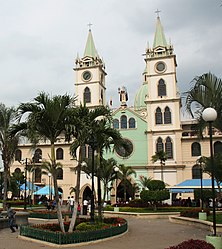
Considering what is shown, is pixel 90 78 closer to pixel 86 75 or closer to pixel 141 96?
pixel 86 75

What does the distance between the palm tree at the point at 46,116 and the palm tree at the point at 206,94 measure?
449 cm

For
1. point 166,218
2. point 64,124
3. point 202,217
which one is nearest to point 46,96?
point 64,124

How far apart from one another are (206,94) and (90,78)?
37.0 meters

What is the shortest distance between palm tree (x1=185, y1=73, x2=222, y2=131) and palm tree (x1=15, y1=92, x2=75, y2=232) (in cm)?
449

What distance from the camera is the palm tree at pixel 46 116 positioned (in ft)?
41.1

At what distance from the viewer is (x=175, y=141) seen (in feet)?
138

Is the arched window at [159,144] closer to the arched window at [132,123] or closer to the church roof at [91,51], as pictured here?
the arched window at [132,123]

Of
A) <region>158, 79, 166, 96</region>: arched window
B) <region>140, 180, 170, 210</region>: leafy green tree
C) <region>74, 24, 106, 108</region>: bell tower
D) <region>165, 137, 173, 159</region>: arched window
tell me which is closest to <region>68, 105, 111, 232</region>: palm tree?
<region>140, 180, 170, 210</region>: leafy green tree

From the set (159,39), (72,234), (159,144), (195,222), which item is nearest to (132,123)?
(159,144)

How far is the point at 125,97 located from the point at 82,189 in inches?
621

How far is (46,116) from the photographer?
12.6 metres

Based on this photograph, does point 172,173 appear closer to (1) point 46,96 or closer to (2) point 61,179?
(2) point 61,179

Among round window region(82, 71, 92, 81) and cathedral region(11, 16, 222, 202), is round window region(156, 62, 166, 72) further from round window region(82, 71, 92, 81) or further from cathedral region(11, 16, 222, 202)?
round window region(82, 71, 92, 81)

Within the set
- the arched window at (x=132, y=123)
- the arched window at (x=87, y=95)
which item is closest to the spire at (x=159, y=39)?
the arched window at (x=132, y=123)
